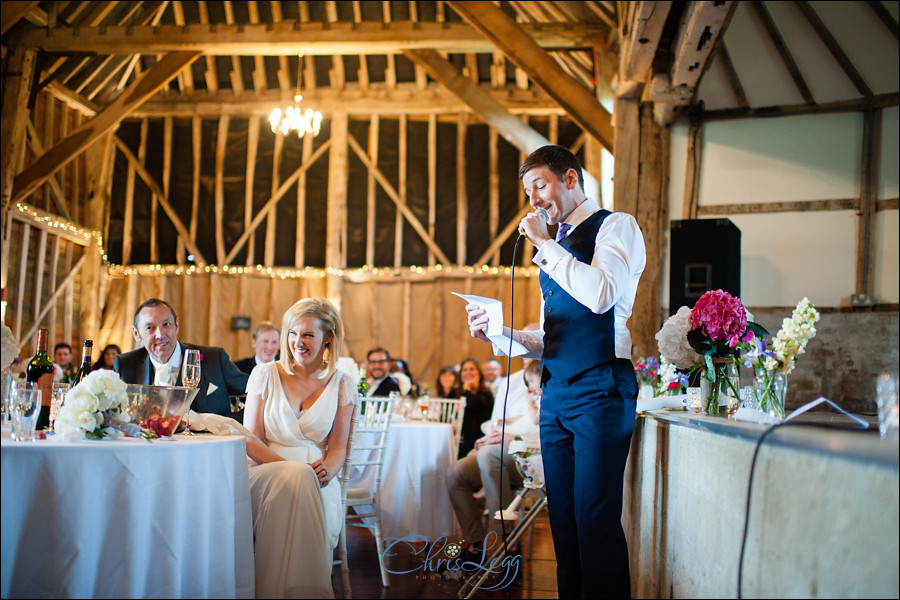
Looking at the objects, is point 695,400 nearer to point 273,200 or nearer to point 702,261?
point 702,261

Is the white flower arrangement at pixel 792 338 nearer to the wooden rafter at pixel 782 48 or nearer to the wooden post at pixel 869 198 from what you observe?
the wooden post at pixel 869 198

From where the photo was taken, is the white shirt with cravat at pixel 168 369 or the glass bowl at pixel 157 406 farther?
the white shirt with cravat at pixel 168 369

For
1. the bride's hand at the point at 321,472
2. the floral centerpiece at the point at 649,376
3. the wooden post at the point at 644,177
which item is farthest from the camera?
the wooden post at the point at 644,177

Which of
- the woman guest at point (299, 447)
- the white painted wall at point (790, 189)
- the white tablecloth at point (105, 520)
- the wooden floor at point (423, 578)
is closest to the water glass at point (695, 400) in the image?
the wooden floor at point (423, 578)

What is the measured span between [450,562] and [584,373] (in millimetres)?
2296

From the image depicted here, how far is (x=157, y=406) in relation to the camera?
262 centimetres

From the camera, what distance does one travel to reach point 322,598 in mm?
2621

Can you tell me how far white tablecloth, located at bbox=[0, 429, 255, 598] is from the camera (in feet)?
7.09

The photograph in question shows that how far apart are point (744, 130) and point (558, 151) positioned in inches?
192

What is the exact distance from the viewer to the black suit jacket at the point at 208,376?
359 centimetres

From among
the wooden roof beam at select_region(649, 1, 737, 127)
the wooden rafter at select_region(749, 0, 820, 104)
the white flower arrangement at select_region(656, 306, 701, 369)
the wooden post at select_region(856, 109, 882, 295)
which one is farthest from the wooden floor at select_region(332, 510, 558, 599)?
the wooden rafter at select_region(749, 0, 820, 104)

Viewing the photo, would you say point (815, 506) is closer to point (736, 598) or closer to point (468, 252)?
point (736, 598)

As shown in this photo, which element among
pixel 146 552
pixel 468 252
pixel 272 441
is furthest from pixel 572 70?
pixel 146 552

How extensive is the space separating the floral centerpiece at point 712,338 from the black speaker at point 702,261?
2.53 m
